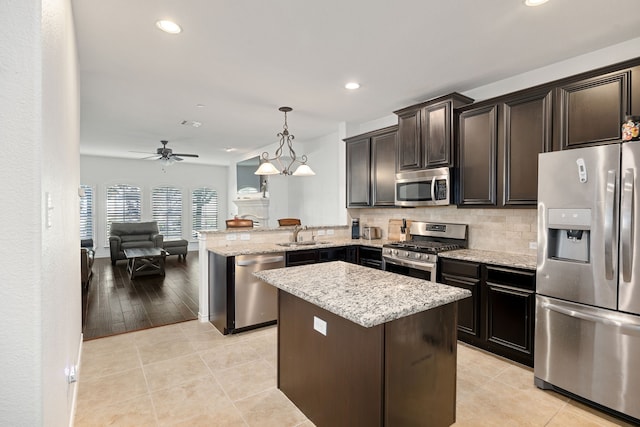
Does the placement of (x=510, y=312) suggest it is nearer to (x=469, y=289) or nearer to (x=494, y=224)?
(x=469, y=289)

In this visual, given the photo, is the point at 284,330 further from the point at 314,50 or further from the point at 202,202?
the point at 202,202

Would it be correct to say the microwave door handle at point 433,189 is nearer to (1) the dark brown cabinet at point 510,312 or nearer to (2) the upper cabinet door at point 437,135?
(2) the upper cabinet door at point 437,135

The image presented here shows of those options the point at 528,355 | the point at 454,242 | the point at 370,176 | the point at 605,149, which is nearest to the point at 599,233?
the point at 605,149

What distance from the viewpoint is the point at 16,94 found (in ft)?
2.96

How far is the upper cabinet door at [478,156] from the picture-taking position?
318 cm

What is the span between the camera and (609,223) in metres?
2.10

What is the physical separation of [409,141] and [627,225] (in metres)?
2.26

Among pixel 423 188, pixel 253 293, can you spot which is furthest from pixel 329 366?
pixel 423 188

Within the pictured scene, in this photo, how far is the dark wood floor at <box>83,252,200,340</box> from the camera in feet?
12.4

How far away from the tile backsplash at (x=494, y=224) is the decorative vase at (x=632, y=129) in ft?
3.67

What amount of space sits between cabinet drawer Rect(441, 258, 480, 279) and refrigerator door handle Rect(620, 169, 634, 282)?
109 centimetres

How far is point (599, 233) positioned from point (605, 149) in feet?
1.79

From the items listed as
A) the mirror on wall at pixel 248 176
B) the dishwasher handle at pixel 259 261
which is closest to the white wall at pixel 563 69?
the dishwasher handle at pixel 259 261

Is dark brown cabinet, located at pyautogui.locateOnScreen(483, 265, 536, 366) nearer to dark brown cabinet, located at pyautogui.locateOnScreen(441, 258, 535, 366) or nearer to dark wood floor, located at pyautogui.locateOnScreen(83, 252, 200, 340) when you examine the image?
dark brown cabinet, located at pyautogui.locateOnScreen(441, 258, 535, 366)
